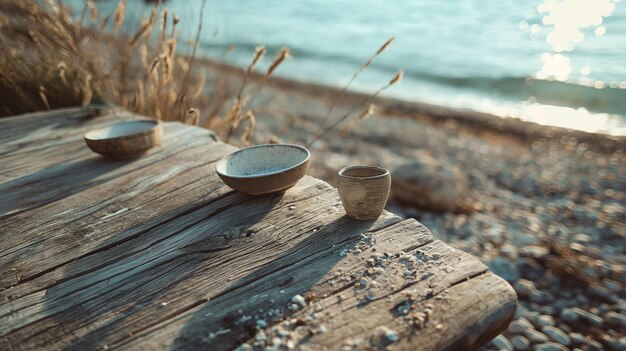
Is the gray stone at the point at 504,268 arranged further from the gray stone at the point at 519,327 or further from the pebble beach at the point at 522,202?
the gray stone at the point at 519,327

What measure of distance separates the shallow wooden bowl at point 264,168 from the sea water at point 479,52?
11.2ft

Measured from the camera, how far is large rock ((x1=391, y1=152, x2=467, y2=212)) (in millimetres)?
3773

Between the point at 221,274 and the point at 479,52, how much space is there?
33.6 feet

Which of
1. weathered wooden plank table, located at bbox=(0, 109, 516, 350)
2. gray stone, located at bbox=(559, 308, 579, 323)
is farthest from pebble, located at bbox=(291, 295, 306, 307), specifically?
gray stone, located at bbox=(559, 308, 579, 323)

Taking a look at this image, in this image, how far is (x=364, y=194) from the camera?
4.49 ft

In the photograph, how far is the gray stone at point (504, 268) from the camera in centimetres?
283

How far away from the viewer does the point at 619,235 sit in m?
3.40

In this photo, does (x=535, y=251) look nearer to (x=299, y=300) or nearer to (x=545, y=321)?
(x=545, y=321)

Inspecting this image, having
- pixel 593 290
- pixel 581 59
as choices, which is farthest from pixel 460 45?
pixel 593 290

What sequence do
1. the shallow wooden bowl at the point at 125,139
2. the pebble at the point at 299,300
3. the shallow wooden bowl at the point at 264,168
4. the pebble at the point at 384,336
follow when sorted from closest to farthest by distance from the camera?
the pebble at the point at 384,336
the pebble at the point at 299,300
the shallow wooden bowl at the point at 264,168
the shallow wooden bowl at the point at 125,139

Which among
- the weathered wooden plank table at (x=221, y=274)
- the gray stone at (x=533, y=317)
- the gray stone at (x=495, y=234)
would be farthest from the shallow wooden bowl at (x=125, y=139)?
the gray stone at (x=495, y=234)

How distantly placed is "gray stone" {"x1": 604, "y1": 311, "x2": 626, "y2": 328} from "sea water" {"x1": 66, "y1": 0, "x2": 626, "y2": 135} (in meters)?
4.17

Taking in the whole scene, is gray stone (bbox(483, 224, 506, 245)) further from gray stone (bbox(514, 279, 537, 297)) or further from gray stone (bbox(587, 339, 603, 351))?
gray stone (bbox(587, 339, 603, 351))

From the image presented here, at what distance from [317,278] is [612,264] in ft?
8.87
